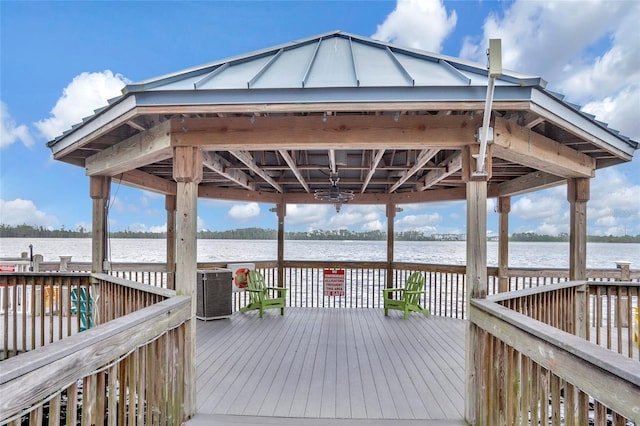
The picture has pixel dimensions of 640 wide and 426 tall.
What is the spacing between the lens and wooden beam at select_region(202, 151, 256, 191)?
4238 millimetres

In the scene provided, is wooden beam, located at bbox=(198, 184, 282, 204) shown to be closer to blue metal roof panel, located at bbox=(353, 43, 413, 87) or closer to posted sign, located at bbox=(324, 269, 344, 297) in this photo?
posted sign, located at bbox=(324, 269, 344, 297)

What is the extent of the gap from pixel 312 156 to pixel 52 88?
32448 mm

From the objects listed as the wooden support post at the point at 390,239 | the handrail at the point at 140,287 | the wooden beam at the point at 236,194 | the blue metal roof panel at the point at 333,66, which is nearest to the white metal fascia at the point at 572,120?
the blue metal roof panel at the point at 333,66

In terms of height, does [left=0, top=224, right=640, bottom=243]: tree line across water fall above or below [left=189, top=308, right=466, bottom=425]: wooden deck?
above

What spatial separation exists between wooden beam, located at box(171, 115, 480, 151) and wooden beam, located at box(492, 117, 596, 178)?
29 cm

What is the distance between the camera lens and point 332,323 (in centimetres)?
559

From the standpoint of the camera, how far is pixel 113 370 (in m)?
1.73

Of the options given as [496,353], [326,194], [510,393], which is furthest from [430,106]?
[326,194]

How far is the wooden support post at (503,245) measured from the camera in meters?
6.14

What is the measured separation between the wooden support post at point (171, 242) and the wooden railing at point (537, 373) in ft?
18.2

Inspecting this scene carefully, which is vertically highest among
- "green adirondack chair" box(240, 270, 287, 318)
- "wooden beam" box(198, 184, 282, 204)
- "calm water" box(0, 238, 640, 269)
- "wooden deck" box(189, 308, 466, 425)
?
"wooden beam" box(198, 184, 282, 204)

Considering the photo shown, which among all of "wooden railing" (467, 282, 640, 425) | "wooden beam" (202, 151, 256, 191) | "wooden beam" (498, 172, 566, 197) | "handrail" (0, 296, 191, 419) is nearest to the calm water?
"wooden beam" (498, 172, 566, 197)

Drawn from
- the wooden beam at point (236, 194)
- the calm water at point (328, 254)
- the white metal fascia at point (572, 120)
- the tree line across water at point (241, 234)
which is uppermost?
the white metal fascia at point (572, 120)

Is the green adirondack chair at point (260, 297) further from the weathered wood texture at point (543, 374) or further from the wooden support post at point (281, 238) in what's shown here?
the weathered wood texture at point (543, 374)
